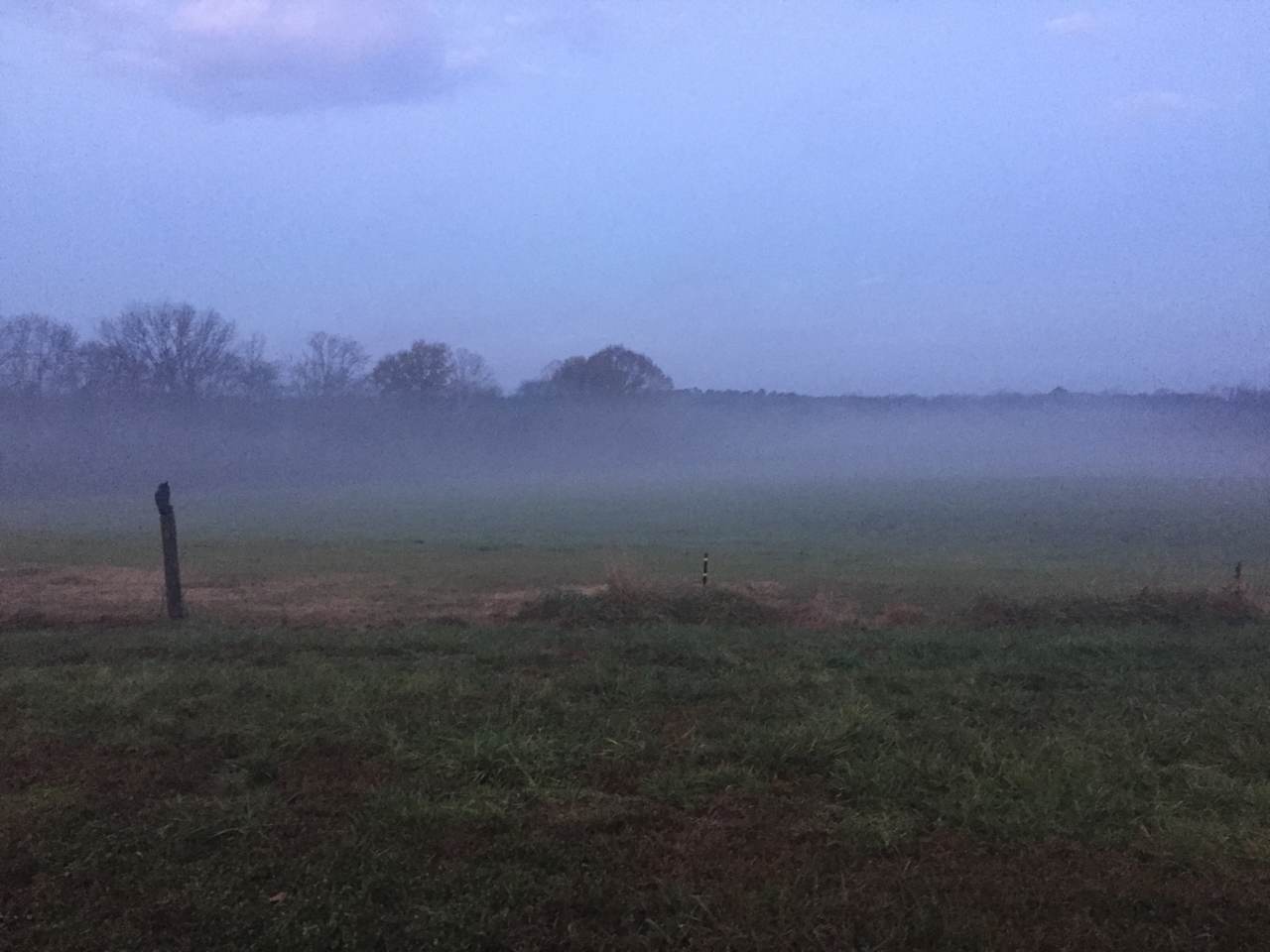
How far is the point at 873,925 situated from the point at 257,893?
2753mm

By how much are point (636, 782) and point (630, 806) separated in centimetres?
39

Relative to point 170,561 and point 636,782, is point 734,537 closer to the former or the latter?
point 170,561

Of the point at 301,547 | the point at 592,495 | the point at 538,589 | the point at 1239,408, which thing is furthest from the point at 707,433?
the point at 538,589

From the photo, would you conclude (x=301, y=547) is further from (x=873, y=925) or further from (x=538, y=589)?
(x=873, y=925)

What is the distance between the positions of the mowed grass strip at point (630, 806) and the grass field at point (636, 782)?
0.02m

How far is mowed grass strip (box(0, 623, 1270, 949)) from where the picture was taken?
441 centimetres

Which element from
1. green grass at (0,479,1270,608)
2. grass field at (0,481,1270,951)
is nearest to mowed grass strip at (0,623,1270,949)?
grass field at (0,481,1270,951)

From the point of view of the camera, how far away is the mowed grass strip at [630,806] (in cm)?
441

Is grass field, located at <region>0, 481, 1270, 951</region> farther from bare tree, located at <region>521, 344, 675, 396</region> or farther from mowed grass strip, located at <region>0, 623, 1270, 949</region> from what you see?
bare tree, located at <region>521, 344, 675, 396</region>

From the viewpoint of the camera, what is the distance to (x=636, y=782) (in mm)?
6059

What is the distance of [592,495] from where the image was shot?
57.3 metres

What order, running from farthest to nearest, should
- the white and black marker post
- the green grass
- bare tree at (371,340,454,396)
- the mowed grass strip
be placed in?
bare tree at (371,340,454,396), the green grass, the white and black marker post, the mowed grass strip

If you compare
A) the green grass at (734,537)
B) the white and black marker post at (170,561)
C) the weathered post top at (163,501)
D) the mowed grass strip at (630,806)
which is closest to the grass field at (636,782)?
the mowed grass strip at (630,806)

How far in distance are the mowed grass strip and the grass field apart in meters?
0.02
